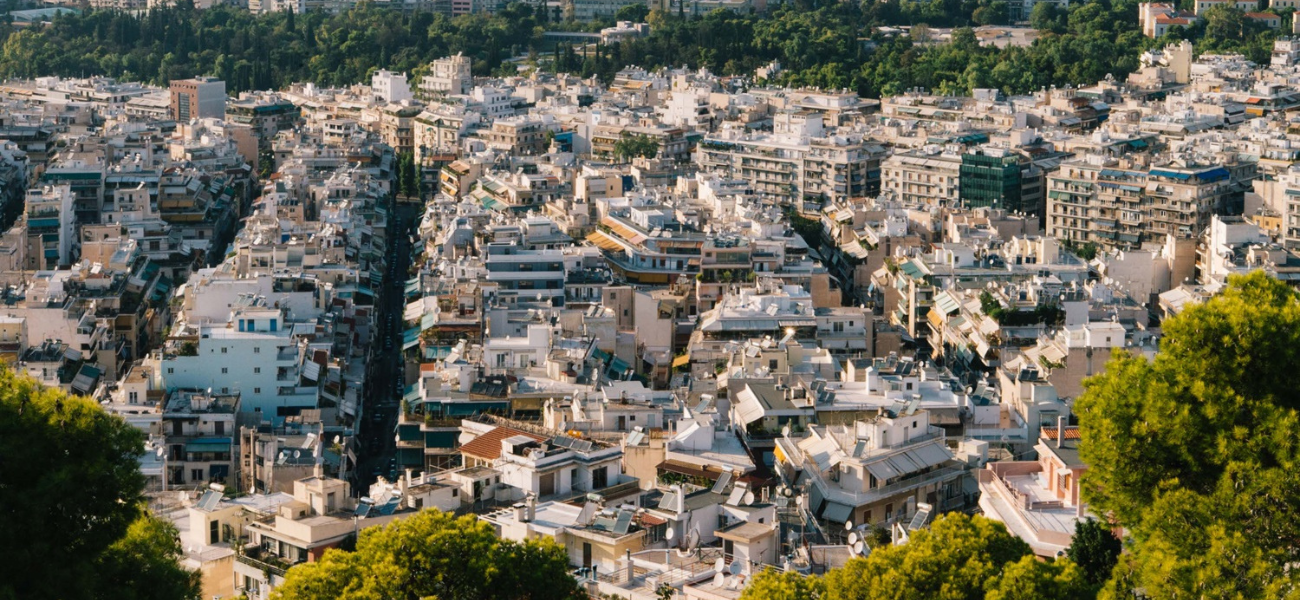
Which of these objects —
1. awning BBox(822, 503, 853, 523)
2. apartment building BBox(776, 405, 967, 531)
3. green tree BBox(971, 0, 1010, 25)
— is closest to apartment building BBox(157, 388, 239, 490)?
apartment building BBox(776, 405, 967, 531)

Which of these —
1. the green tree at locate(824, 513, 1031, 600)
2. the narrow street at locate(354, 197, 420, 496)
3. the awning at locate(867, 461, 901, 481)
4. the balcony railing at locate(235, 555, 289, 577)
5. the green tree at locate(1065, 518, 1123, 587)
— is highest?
the green tree at locate(824, 513, 1031, 600)

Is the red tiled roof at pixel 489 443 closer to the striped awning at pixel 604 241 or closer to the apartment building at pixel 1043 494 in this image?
the apartment building at pixel 1043 494

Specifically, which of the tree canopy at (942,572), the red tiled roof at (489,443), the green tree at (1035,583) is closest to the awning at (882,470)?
the red tiled roof at (489,443)

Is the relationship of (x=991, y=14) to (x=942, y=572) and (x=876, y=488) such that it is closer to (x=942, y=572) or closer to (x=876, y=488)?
(x=876, y=488)

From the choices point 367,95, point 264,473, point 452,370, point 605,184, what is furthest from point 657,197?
point 367,95

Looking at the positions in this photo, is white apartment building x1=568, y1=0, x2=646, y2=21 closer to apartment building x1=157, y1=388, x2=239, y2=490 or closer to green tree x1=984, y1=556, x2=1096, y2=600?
apartment building x1=157, y1=388, x2=239, y2=490

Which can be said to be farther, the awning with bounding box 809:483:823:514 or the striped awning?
the striped awning

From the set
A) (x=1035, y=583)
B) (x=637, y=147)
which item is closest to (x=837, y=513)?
(x=1035, y=583)
